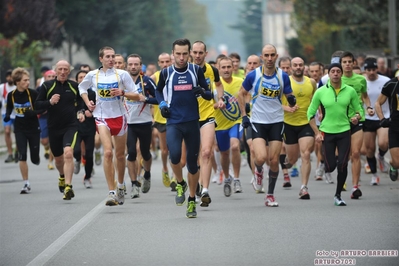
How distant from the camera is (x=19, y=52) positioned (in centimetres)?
4244

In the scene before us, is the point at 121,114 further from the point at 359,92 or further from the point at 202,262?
the point at 202,262

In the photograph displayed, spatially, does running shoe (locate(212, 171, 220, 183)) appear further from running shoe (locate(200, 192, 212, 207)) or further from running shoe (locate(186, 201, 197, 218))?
running shoe (locate(186, 201, 197, 218))

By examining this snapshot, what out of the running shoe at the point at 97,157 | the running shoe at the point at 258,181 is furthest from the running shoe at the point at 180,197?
the running shoe at the point at 97,157

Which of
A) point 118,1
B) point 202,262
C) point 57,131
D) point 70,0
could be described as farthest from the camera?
point 118,1

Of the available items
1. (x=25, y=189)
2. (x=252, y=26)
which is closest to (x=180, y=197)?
(x=25, y=189)

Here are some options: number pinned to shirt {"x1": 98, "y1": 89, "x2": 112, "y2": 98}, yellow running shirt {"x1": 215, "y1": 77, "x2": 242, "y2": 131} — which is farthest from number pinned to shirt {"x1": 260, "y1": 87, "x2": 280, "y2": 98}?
yellow running shirt {"x1": 215, "y1": 77, "x2": 242, "y2": 131}

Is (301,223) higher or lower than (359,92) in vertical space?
lower

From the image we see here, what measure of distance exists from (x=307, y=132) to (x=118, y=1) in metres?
51.5

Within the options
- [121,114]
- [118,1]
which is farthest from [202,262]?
[118,1]

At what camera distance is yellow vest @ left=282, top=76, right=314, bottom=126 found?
52.5 ft

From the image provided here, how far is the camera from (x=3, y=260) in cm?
966

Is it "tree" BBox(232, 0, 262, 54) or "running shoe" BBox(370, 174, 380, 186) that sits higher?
"tree" BBox(232, 0, 262, 54)

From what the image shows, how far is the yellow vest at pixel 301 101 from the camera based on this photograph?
15992 mm

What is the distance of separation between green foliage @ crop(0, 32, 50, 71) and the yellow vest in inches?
907
